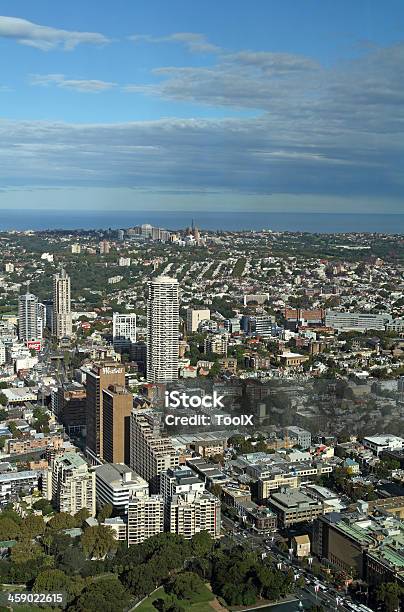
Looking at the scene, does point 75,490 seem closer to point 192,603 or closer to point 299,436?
point 192,603

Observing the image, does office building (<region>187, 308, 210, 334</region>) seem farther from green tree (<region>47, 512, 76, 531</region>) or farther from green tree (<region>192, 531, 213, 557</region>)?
green tree (<region>192, 531, 213, 557</region>)

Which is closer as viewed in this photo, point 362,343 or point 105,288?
point 362,343

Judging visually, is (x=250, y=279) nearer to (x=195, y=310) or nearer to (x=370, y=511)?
(x=195, y=310)

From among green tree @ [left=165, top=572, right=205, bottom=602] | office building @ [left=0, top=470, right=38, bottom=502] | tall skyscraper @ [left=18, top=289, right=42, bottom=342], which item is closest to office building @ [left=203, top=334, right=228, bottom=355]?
tall skyscraper @ [left=18, top=289, right=42, bottom=342]

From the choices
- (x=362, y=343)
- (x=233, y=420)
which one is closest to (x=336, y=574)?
(x=233, y=420)

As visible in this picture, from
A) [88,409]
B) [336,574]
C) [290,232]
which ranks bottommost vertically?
[336,574]

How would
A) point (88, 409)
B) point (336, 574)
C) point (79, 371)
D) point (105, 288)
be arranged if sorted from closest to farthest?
point (336, 574) < point (88, 409) < point (79, 371) < point (105, 288)
